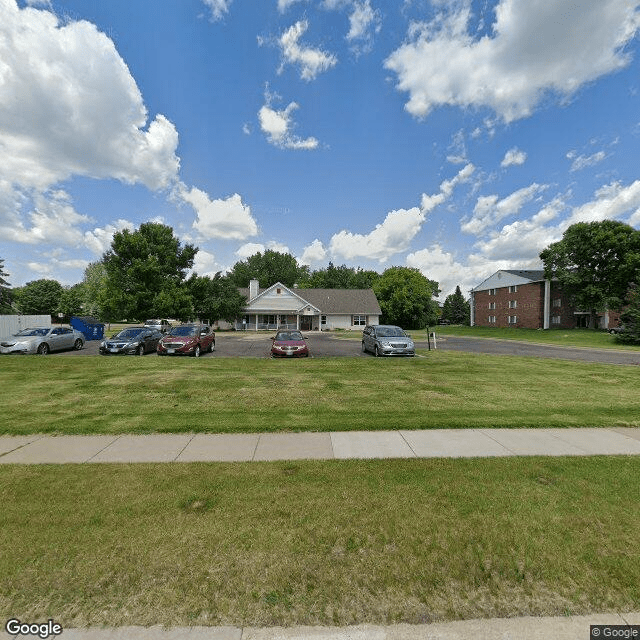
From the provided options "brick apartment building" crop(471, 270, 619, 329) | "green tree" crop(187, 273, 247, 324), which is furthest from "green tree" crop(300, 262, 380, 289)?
"green tree" crop(187, 273, 247, 324)

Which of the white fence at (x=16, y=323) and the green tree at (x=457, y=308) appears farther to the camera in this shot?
the green tree at (x=457, y=308)

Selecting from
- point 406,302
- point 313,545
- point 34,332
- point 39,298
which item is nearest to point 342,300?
point 406,302

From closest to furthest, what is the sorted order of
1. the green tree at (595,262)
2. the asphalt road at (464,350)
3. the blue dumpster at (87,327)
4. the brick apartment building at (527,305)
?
the asphalt road at (464,350) < the blue dumpster at (87,327) < the green tree at (595,262) < the brick apartment building at (527,305)

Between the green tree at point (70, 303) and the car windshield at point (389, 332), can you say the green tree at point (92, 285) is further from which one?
the car windshield at point (389, 332)

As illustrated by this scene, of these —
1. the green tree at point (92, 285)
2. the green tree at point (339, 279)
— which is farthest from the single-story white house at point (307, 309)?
the green tree at point (92, 285)

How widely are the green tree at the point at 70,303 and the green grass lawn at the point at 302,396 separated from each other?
244 feet

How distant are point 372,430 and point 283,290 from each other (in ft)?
139

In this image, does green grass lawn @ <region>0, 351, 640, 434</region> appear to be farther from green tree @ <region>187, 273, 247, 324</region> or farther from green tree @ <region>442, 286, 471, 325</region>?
green tree @ <region>442, 286, 471, 325</region>

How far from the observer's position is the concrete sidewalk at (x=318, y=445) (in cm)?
512

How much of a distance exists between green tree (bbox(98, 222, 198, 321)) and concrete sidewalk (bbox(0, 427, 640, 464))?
3310 cm

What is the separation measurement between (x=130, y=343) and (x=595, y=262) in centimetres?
5448

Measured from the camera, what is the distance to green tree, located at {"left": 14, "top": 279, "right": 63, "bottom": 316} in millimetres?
75312

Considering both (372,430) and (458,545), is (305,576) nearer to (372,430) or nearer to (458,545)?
(458,545)

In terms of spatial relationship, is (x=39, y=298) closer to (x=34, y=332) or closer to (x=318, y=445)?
(x=34, y=332)
